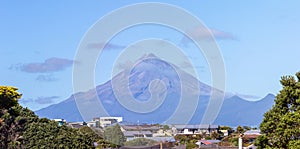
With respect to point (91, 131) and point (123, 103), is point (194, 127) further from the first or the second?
point (123, 103)

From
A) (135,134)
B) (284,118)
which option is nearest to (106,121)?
(135,134)

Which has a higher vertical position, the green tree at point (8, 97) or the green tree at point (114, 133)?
the green tree at point (8, 97)

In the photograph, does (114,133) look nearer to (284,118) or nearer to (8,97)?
(8,97)

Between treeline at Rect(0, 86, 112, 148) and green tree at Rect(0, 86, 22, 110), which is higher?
green tree at Rect(0, 86, 22, 110)

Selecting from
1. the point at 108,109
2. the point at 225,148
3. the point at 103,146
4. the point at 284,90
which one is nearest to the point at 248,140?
the point at 225,148

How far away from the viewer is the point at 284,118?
53.2ft

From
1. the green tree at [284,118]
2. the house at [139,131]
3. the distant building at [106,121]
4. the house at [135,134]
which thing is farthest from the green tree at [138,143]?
the green tree at [284,118]

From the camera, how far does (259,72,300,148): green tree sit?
631 inches

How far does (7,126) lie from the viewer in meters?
31.7

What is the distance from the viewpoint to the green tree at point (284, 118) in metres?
16.0

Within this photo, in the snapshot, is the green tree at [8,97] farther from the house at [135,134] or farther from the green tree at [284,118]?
the green tree at [284,118]

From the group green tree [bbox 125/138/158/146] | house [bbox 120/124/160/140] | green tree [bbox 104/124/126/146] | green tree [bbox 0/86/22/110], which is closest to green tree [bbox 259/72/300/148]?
green tree [bbox 104/124/126/146]

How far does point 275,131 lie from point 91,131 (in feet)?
69.3

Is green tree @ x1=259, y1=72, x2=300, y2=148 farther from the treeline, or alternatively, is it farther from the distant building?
the treeline
